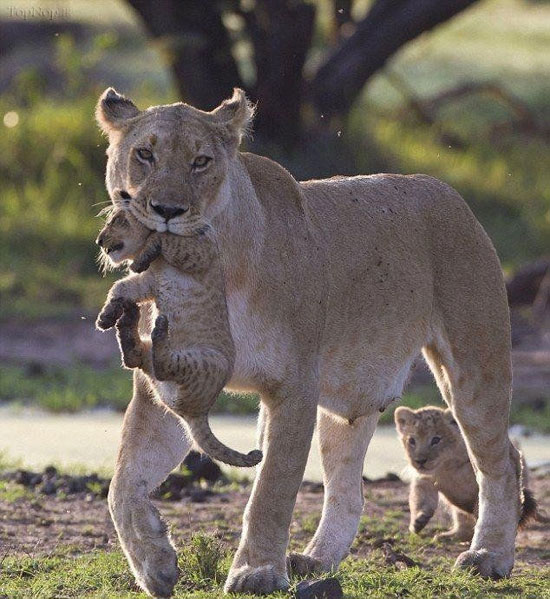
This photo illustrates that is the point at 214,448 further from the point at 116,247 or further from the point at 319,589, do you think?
the point at 116,247

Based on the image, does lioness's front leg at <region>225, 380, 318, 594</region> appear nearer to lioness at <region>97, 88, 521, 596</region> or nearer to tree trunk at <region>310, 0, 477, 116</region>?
lioness at <region>97, 88, 521, 596</region>

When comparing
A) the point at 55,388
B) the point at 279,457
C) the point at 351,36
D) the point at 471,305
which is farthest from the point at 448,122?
the point at 279,457

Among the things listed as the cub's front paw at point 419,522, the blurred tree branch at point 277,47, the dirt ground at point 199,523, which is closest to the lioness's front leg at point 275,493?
the dirt ground at point 199,523

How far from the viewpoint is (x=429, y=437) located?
5973mm

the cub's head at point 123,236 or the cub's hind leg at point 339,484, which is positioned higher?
the cub's head at point 123,236

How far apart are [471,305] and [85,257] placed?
6922mm

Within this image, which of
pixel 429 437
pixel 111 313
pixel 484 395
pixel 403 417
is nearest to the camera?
pixel 111 313

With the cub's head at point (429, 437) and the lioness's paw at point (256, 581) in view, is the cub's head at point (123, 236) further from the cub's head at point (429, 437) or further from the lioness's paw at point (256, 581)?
the cub's head at point (429, 437)

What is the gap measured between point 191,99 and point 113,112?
27.0 feet

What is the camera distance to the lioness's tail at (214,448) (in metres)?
4.02

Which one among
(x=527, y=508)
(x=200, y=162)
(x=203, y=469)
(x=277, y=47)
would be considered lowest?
(x=203, y=469)

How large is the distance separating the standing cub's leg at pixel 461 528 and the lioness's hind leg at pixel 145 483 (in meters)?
1.52

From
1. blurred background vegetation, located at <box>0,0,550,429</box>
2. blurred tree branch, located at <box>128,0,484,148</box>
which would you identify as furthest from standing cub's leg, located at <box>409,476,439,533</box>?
blurred tree branch, located at <box>128,0,484,148</box>

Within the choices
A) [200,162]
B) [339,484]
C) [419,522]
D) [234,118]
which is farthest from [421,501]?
[200,162]
